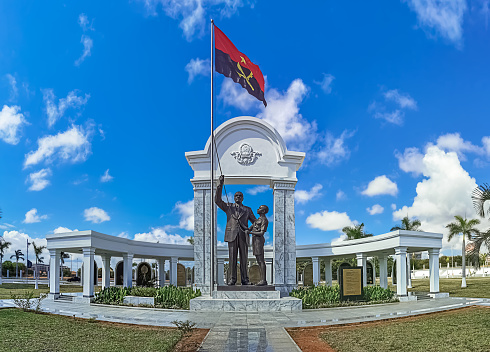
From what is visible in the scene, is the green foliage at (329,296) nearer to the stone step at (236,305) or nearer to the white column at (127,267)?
the stone step at (236,305)

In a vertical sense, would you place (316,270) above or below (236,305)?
below

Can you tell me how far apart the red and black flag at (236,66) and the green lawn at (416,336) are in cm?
1032

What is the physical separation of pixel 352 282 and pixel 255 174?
7018 mm

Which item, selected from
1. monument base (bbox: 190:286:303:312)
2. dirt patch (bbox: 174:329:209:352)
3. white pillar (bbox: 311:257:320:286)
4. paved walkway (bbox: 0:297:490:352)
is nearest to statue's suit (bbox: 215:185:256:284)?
monument base (bbox: 190:286:303:312)

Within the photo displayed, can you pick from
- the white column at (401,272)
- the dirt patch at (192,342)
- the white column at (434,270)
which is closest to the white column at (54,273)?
the dirt patch at (192,342)

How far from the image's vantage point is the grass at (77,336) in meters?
8.12

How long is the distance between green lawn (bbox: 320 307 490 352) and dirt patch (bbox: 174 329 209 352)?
9.40 ft

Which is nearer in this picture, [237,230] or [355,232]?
[237,230]

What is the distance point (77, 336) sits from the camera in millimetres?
9359

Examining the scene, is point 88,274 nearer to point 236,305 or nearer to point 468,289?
point 236,305

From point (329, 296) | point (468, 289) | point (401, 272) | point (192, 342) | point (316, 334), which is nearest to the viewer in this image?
point (192, 342)

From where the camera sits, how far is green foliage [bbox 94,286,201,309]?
51.6 feet

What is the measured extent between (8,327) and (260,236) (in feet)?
29.0

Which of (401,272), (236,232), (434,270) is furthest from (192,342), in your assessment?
(434,270)
